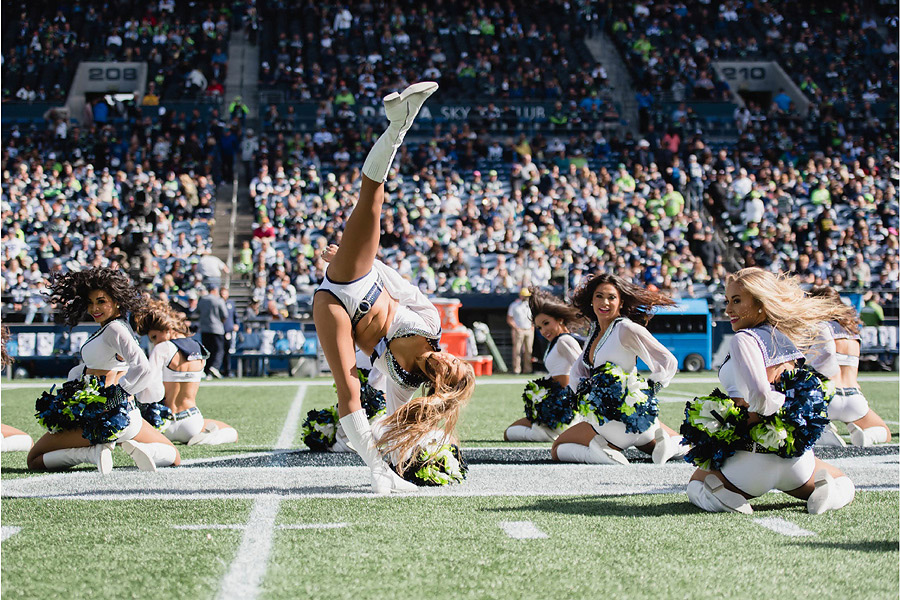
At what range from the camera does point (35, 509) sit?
4.22 m

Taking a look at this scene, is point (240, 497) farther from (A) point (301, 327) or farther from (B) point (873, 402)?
(A) point (301, 327)

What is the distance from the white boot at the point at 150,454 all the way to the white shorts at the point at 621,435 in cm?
244

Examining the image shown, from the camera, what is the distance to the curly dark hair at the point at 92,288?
18.9ft

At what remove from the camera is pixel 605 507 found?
4.32 metres

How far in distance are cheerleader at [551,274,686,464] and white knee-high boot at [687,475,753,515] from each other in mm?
1556

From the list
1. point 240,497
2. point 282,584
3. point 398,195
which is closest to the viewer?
point 282,584

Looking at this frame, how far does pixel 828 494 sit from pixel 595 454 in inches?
71.6

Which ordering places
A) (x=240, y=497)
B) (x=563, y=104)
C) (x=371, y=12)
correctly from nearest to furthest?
1. (x=240, y=497)
2. (x=563, y=104)
3. (x=371, y=12)

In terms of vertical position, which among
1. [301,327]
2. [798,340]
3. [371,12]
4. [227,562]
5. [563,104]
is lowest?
[301,327]

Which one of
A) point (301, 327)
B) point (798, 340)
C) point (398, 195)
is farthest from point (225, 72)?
point (798, 340)

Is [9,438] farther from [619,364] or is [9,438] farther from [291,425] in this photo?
[619,364]

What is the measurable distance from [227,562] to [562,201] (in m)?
18.2

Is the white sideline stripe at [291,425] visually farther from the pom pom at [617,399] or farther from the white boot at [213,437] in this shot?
the pom pom at [617,399]

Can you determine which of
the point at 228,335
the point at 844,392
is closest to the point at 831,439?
the point at 844,392
